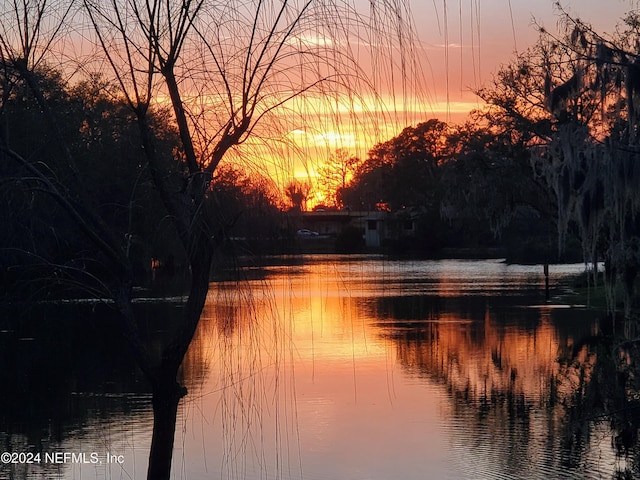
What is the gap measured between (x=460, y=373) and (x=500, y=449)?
252 inches

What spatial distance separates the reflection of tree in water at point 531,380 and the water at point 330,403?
0.17 ft

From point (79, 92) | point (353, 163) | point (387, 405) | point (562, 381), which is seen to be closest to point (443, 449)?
point (387, 405)

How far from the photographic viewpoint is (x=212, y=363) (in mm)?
18406

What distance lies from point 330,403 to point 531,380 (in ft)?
13.1

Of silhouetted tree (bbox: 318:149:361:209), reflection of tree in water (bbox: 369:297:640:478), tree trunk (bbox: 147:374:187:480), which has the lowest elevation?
reflection of tree in water (bbox: 369:297:640:478)

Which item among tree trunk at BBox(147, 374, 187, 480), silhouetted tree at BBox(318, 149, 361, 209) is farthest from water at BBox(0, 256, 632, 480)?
silhouetted tree at BBox(318, 149, 361, 209)

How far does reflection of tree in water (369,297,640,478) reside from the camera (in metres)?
11.2

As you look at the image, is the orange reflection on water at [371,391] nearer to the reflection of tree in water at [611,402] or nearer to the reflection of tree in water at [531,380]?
the reflection of tree in water at [531,380]

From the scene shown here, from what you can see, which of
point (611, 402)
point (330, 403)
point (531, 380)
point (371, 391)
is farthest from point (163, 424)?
point (531, 380)

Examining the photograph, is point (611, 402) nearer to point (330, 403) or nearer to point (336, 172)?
point (330, 403)

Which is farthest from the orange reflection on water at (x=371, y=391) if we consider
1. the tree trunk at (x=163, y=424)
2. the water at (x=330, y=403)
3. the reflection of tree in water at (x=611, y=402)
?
the tree trunk at (x=163, y=424)

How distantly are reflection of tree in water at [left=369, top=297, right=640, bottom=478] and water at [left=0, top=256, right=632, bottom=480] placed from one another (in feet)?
0.17

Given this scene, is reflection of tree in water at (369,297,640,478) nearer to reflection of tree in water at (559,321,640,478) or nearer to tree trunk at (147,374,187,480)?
reflection of tree in water at (559,321,640,478)

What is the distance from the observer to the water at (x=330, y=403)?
1059 centimetres
